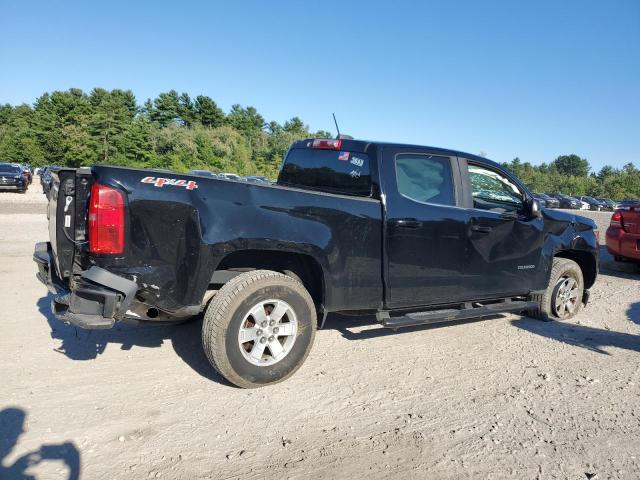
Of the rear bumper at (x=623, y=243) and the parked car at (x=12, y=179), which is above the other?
the parked car at (x=12, y=179)

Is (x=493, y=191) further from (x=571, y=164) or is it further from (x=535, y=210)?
(x=571, y=164)

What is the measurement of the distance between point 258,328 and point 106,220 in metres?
1.28

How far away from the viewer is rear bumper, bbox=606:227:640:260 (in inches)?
326

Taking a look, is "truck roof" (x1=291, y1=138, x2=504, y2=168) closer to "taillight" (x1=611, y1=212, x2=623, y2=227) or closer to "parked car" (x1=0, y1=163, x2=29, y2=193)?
"taillight" (x1=611, y1=212, x2=623, y2=227)

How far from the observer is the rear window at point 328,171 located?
4175 millimetres

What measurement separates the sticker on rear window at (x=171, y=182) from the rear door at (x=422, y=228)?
5.34 feet

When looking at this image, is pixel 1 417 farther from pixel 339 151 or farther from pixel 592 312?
pixel 592 312

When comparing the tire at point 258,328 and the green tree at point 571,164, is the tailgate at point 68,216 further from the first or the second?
the green tree at point 571,164

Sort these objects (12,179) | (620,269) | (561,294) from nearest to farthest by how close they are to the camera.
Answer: (561,294)
(620,269)
(12,179)

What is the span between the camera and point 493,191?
505cm

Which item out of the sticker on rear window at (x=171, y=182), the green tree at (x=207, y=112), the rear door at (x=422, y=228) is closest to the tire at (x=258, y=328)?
the sticker on rear window at (x=171, y=182)

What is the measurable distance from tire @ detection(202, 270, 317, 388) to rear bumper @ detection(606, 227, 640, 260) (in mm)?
7252

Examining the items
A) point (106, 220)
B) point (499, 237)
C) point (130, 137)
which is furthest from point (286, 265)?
point (130, 137)

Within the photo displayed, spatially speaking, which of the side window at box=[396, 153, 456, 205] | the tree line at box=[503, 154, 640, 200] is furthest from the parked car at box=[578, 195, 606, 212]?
the side window at box=[396, 153, 456, 205]
